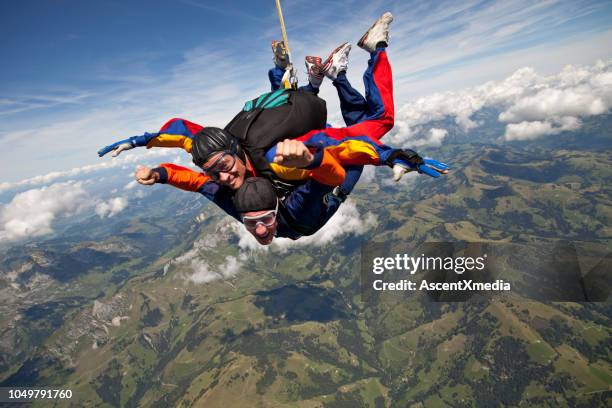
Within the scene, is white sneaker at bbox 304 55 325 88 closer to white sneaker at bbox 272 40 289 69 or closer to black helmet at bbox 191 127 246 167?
white sneaker at bbox 272 40 289 69

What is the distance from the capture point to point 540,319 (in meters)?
195

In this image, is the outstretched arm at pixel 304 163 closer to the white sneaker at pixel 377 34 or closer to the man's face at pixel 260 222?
the man's face at pixel 260 222

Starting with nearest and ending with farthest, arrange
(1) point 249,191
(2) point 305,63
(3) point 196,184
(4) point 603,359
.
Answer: (1) point 249,191, (3) point 196,184, (2) point 305,63, (4) point 603,359

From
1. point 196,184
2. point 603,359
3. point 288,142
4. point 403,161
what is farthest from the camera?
point 603,359

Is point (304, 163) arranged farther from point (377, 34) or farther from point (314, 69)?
point (377, 34)

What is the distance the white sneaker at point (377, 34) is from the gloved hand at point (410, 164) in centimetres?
381

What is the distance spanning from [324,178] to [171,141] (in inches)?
169

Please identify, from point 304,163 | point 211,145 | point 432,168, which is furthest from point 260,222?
point 432,168

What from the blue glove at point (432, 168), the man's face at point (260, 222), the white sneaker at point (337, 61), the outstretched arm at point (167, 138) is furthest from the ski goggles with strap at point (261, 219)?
the white sneaker at point (337, 61)

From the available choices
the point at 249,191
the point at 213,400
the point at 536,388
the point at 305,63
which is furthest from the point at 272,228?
the point at 536,388

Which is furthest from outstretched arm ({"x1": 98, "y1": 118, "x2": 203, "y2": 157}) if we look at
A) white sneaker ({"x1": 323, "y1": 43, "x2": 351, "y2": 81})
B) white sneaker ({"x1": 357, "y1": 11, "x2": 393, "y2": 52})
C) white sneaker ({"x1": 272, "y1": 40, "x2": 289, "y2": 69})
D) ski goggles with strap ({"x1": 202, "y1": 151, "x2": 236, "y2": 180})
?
white sneaker ({"x1": 357, "y1": 11, "x2": 393, "y2": 52})

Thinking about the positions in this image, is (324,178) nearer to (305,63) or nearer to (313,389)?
(305,63)

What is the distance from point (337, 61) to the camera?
7.73 metres

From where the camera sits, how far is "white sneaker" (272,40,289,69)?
8.03m
